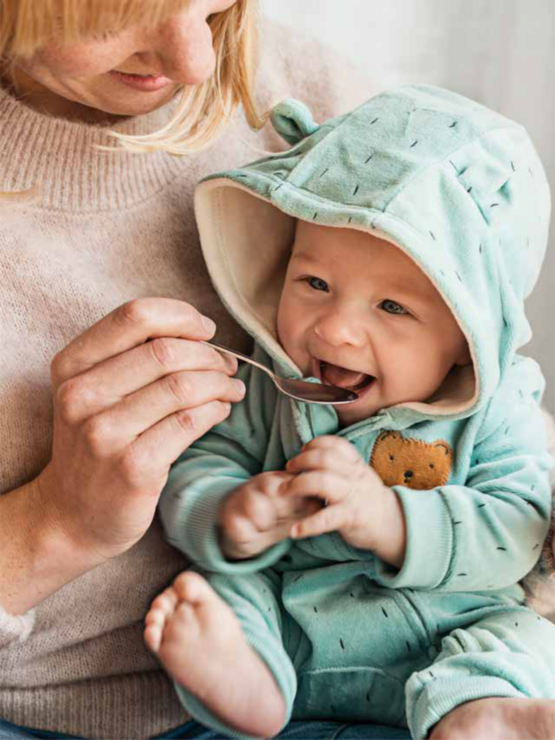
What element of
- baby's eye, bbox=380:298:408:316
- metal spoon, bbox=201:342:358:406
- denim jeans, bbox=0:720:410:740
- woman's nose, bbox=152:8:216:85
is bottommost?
denim jeans, bbox=0:720:410:740

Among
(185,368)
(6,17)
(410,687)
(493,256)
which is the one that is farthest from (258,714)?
(6,17)

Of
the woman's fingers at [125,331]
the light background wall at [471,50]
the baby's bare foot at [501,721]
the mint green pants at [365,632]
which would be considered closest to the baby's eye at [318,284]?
the woman's fingers at [125,331]

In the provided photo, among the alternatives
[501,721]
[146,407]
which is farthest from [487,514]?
[146,407]

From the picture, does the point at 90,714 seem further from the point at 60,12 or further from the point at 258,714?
the point at 60,12

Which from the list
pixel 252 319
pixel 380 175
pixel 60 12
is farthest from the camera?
pixel 252 319

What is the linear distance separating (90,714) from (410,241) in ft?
1.46

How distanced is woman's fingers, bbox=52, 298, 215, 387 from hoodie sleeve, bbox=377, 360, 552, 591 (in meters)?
0.21

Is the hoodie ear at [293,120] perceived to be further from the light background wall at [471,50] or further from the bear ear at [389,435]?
the light background wall at [471,50]

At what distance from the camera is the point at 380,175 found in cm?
70

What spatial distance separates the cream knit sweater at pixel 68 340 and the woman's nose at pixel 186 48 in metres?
0.15

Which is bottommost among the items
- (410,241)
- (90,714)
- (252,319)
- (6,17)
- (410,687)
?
(90,714)

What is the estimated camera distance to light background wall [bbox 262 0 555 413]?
121cm

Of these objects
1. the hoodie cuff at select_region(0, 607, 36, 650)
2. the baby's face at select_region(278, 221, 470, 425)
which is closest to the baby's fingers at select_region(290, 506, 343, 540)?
the baby's face at select_region(278, 221, 470, 425)

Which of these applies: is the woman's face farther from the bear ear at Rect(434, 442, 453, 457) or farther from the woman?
the bear ear at Rect(434, 442, 453, 457)
